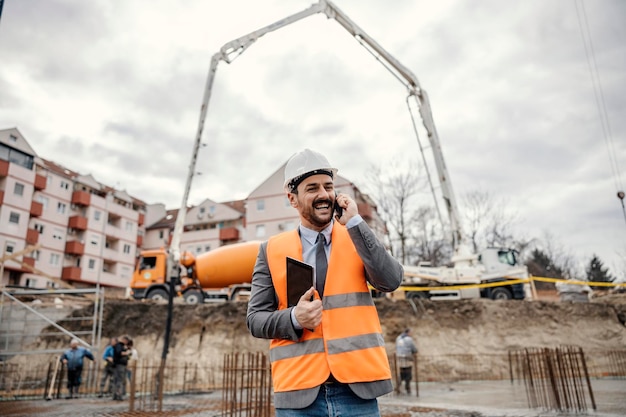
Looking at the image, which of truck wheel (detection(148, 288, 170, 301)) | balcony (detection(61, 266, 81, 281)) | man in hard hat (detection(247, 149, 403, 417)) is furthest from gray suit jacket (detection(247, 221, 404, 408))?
balcony (detection(61, 266, 81, 281))

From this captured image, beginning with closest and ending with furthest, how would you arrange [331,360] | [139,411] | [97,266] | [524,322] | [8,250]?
[331,360], [139,411], [524,322], [8,250], [97,266]

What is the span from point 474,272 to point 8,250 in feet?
113

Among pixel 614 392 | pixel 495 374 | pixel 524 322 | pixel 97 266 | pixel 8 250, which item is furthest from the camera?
pixel 97 266

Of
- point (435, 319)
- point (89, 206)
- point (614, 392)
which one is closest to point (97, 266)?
point (89, 206)

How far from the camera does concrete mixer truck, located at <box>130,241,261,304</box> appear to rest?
16766 millimetres

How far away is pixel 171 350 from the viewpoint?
16750mm

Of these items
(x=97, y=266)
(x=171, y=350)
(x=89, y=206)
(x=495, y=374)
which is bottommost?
(x=495, y=374)

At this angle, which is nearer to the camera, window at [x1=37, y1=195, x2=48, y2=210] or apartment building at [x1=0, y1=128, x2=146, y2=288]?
apartment building at [x1=0, y1=128, x2=146, y2=288]

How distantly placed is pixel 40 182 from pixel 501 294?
37.4 meters

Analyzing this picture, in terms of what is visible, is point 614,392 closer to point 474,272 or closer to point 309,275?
point 474,272

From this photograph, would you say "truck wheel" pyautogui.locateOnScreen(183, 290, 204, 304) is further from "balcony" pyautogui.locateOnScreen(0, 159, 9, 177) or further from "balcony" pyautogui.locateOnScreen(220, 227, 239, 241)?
"balcony" pyautogui.locateOnScreen(220, 227, 239, 241)

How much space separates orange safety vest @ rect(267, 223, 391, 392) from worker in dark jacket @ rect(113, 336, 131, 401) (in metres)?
11.7

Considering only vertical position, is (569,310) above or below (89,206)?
below

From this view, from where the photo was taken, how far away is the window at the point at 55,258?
38.4 m
